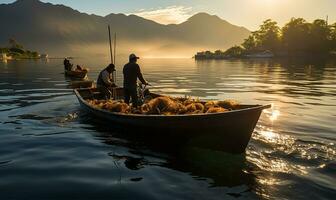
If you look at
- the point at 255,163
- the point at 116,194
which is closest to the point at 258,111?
the point at 255,163

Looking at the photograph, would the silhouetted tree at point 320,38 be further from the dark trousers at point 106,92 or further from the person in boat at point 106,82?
the dark trousers at point 106,92

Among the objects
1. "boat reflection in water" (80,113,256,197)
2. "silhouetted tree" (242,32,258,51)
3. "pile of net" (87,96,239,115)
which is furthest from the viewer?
"silhouetted tree" (242,32,258,51)

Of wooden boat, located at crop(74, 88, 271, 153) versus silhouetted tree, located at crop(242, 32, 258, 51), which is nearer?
wooden boat, located at crop(74, 88, 271, 153)

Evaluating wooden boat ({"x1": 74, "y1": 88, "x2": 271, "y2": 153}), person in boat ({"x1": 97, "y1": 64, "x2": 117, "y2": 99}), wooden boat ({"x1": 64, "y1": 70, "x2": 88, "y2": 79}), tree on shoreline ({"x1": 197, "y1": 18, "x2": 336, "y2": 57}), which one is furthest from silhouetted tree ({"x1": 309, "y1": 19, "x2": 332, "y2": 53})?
wooden boat ({"x1": 74, "y1": 88, "x2": 271, "y2": 153})

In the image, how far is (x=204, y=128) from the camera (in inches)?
448

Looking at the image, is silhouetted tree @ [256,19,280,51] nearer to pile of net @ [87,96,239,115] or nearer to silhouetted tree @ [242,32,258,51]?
silhouetted tree @ [242,32,258,51]

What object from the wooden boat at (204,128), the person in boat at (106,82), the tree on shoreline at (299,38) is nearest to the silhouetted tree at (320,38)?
the tree on shoreline at (299,38)

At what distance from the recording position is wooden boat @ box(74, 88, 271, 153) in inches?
434

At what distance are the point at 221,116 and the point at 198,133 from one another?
44.3 inches

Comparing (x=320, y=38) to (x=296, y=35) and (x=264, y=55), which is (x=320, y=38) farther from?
(x=264, y=55)

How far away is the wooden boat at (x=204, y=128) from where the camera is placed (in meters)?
11.0

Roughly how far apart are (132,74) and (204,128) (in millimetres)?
6480

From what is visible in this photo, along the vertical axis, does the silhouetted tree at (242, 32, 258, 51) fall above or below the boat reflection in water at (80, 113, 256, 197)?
above

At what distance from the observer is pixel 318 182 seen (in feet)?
30.9
